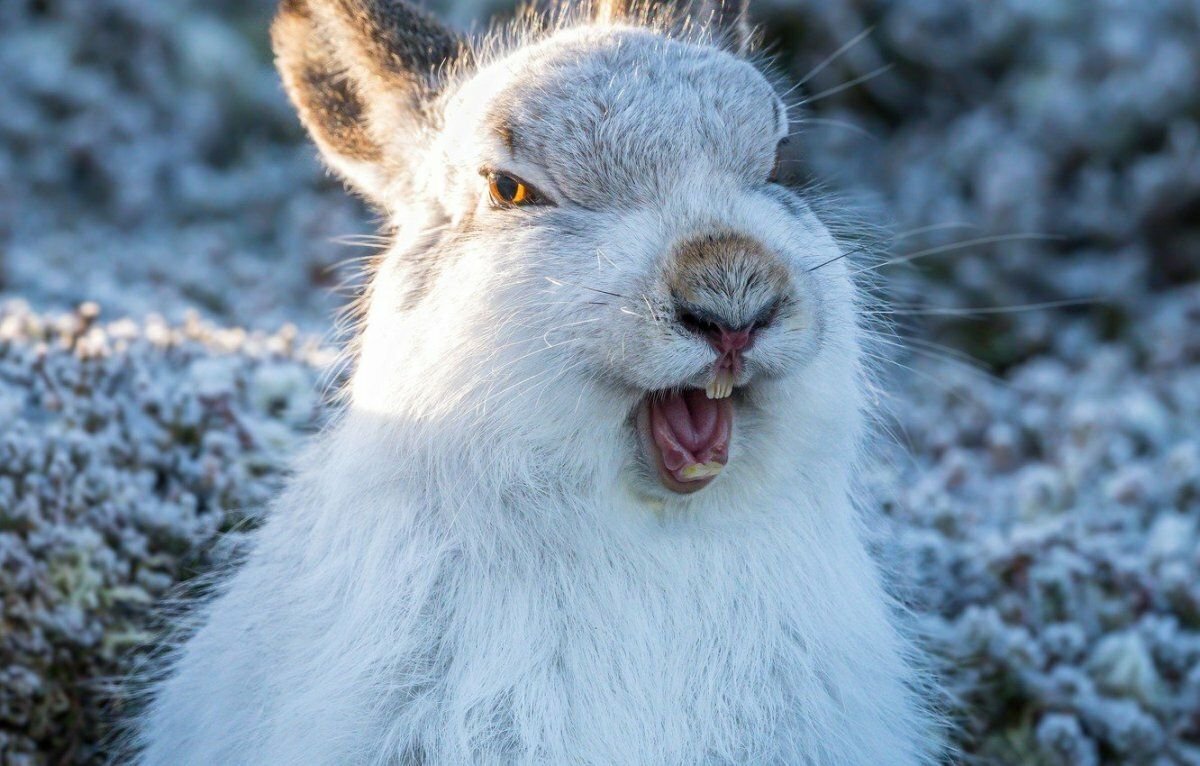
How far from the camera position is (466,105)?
3873 mm

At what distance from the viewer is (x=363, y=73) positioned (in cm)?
427

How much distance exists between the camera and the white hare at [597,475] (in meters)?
3.26

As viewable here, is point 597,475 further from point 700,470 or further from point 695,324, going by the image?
point 695,324

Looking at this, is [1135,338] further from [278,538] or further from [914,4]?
[278,538]

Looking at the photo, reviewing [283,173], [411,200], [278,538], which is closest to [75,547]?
[278,538]

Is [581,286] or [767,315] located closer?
[767,315]

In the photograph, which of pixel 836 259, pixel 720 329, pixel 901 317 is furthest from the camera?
pixel 901 317

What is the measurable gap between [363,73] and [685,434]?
5.49 feet

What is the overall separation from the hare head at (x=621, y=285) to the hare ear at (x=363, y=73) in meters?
0.35

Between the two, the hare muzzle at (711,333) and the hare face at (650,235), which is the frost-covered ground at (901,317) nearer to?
the hare face at (650,235)

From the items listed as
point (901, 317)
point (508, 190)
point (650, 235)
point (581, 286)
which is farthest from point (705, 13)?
point (901, 317)

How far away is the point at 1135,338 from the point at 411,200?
5.41 m

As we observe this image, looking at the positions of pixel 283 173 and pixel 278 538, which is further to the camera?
pixel 283 173

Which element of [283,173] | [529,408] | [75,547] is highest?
[283,173]
